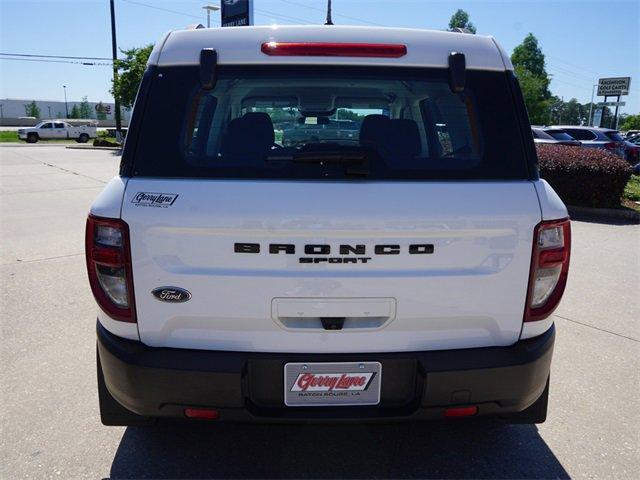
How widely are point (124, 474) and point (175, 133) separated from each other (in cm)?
164

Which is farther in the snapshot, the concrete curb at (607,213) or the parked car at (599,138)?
the parked car at (599,138)

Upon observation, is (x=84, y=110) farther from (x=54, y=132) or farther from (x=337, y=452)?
(x=337, y=452)

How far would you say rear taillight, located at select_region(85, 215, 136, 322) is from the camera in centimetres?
206

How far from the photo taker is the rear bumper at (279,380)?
2.07 m

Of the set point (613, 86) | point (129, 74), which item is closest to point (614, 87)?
point (613, 86)

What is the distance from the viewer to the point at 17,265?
241 inches

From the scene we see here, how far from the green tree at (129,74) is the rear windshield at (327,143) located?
2781 cm

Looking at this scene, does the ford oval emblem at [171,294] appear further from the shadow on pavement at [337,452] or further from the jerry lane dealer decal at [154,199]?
the shadow on pavement at [337,452]

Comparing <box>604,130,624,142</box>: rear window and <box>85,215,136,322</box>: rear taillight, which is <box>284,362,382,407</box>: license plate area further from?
<box>604,130,624,142</box>: rear window

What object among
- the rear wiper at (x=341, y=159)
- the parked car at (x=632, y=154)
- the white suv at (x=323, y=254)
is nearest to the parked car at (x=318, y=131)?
the white suv at (x=323, y=254)

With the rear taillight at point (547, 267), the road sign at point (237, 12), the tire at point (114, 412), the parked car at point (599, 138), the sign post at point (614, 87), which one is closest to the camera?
the rear taillight at point (547, 267)

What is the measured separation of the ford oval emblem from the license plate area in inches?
19.3

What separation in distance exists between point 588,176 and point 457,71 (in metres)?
9.24

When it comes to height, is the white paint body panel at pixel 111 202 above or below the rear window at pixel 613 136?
below
